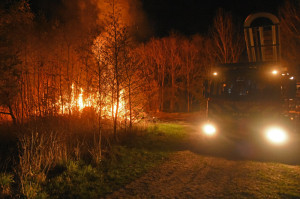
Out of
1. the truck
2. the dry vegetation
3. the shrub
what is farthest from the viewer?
the truck

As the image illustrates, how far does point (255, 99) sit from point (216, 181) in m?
3.57

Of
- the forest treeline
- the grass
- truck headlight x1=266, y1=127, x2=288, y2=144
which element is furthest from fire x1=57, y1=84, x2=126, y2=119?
truck headlight x1=266, y1=127, x2=288, y2=144

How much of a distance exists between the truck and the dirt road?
4.34ft

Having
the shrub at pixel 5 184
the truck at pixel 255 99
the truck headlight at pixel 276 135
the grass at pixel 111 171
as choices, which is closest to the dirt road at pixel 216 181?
the grass at pixel 111 171

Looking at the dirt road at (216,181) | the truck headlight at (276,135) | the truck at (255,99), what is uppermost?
the truck at (255,99)

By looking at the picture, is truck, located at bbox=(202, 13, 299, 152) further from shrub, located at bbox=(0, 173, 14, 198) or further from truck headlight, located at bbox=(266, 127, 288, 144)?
shrub, located at bbox=(0, 173, 14, 198)

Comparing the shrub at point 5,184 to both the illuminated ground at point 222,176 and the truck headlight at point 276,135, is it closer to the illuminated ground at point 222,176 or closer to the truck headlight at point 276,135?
the illuminated ground at point 222,176

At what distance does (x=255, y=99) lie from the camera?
7.61 metres

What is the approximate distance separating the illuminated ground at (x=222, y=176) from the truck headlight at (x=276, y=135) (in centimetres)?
50

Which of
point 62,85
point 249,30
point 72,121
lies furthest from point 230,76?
point 62,85

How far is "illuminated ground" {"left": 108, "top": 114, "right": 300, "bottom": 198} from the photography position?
4652 millimetres

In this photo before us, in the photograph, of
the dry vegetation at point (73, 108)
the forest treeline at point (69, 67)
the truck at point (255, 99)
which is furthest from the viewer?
the forest treeline at point (69, 67)

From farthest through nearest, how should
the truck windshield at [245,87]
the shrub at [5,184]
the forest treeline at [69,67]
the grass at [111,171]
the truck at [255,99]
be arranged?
the forest treeline at [69,67] → the truck windshield at [245,87] → the truck at [255,99] → the grass at [111,171] → the shrub at [5,184]

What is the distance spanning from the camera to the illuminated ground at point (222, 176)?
465cm
